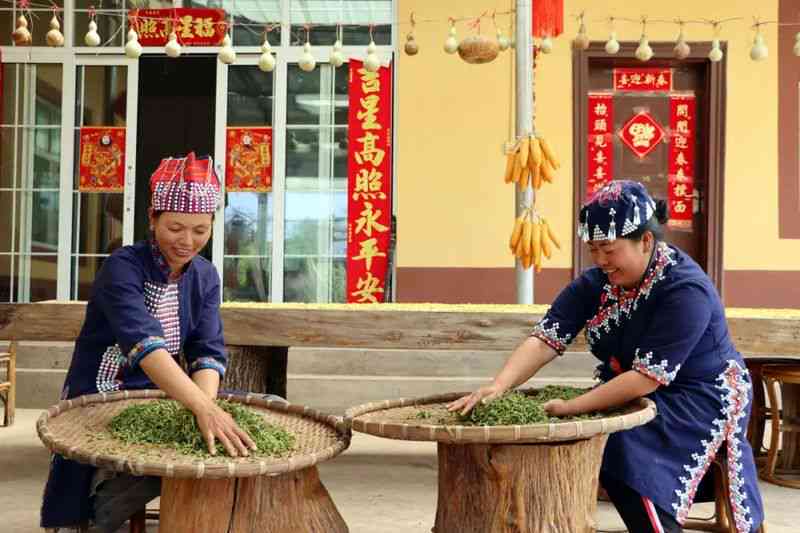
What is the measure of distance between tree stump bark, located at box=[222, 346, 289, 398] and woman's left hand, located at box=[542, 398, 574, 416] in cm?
184

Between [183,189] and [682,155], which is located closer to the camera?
[183,189]

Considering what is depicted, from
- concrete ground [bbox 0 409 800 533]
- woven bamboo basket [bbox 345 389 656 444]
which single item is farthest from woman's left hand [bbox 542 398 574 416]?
concrete ground [bbox 0 409 800 533]

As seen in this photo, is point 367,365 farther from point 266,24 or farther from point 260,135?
point 266,24

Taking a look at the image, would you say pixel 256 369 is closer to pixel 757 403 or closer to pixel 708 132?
pixel 757 403

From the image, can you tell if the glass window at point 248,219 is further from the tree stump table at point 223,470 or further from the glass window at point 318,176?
the tree stump table at point 223,470

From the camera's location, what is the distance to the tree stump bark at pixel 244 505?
203 cm

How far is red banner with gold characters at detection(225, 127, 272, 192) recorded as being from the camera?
6891mm

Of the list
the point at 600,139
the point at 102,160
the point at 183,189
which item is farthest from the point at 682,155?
the point at 183,189

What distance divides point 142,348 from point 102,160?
201 inches

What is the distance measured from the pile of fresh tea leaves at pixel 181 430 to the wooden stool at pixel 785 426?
9.03 ft

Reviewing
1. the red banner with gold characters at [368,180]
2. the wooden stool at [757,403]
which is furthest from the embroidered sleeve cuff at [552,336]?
the red banner with gold characters at [368,180]

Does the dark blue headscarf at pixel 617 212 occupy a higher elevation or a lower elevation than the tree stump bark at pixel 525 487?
higher

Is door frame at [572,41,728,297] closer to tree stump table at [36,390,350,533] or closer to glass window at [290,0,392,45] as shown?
glass window at [290,0,392,45]

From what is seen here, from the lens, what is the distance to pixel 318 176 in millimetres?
6930
